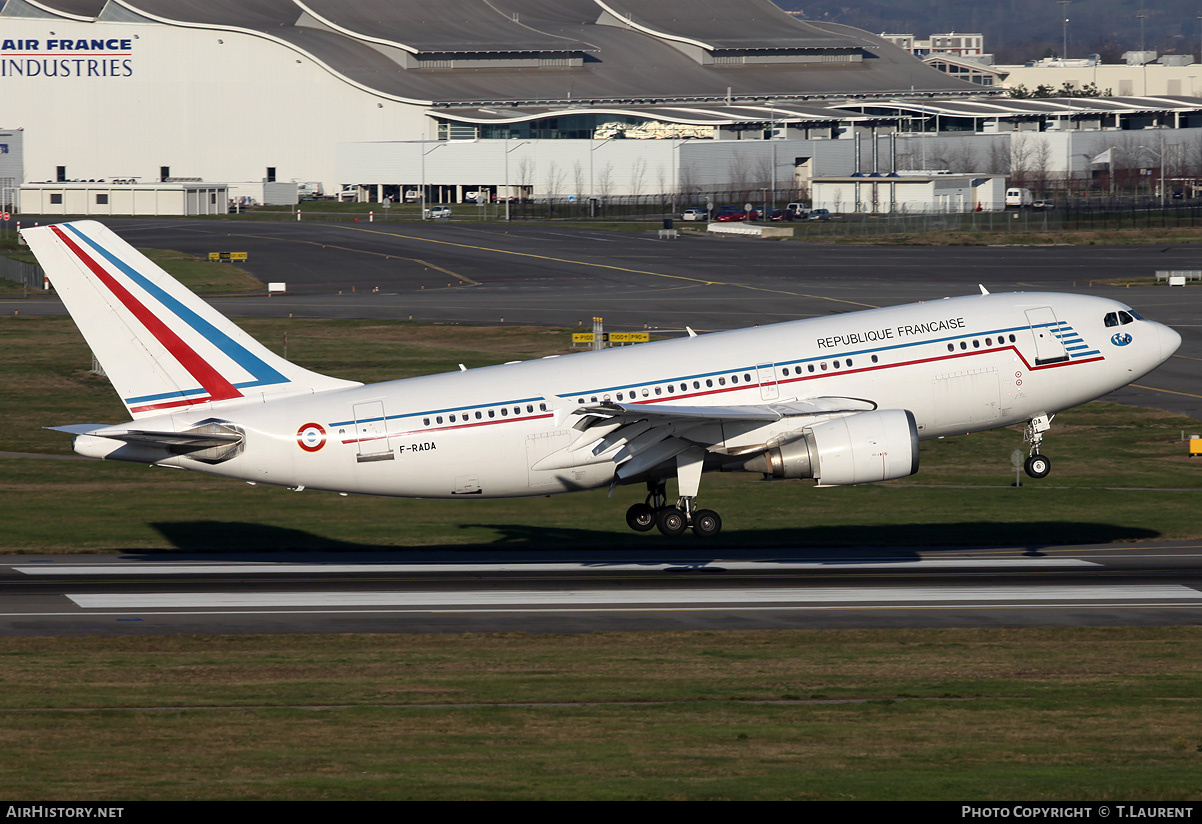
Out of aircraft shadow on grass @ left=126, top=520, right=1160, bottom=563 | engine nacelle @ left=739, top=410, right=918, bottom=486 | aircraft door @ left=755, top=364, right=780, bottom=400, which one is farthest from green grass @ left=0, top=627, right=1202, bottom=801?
aircraft shadow on grass @ left=126, top=520, right=1160, bottom=563

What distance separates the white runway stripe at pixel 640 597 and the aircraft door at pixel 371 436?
13.2ft

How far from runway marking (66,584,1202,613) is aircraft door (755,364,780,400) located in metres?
5.72

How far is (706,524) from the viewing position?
144 feet

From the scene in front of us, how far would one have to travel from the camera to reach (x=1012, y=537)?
4950cm

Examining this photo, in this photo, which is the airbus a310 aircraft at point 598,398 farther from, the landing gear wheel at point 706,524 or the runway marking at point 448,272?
the runway marking at point 448,272

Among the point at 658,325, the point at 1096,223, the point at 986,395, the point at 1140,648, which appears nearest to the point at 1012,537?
the point at 986,395

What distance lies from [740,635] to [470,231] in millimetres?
150358

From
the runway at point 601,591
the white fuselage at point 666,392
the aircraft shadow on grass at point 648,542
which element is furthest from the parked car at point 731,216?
the runway at point 601,591

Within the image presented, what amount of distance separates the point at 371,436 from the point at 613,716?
52.9 ft

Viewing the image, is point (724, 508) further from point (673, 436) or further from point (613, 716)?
point (613, 716)

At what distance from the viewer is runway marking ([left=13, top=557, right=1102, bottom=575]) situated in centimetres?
4378

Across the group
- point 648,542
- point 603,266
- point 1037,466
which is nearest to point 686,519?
point 648,542

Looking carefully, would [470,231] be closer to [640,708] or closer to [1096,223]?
[1096,223]

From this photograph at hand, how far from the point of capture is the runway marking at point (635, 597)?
128 ft
